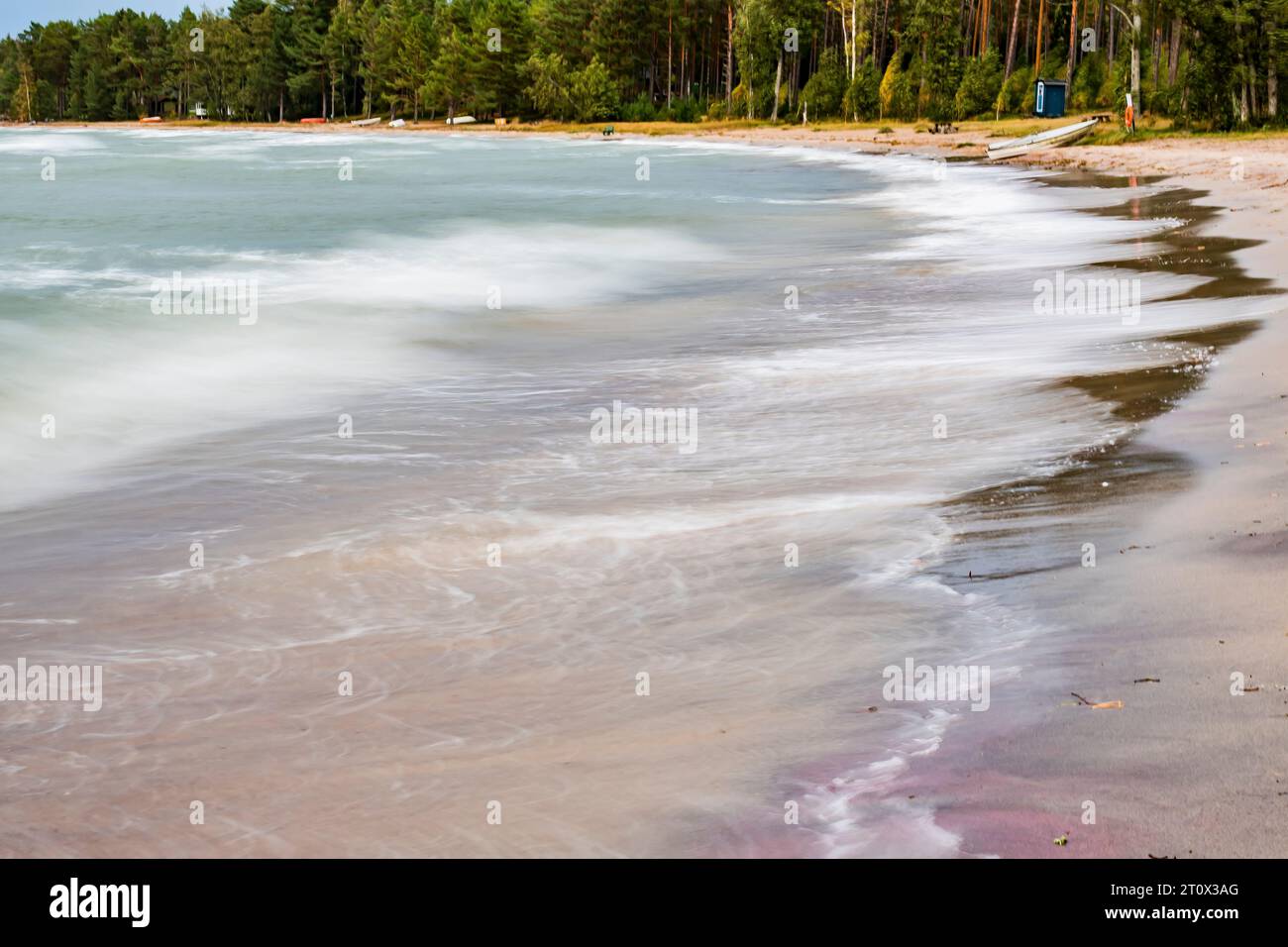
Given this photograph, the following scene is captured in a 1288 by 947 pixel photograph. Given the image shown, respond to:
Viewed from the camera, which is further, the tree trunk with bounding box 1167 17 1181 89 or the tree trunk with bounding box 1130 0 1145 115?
the tree trunk with bounding box 1167 17 1181 89

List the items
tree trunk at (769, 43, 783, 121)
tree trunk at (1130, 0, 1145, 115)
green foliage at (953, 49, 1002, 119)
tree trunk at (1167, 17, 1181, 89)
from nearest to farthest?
tree trunk at (1130, 0, 1145, 115)
tree trunk at (1167, 17, 1181, 89)
green foliage at (953, 49, 1002, 119)
tree trunk at (769, 43, 783, 121)

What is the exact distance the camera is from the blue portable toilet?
178ft

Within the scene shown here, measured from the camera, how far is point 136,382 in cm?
1248

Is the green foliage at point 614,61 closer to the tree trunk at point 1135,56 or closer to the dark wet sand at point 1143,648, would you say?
the tree trunk at point 1135,56

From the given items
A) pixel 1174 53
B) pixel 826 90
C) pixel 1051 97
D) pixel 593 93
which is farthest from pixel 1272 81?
pixel 593 93

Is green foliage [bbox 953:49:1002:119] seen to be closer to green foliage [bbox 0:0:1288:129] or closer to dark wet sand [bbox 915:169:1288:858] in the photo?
green foliage [bbox 0:0:1288:129]

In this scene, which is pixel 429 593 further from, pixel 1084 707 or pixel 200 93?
pixel 200 93

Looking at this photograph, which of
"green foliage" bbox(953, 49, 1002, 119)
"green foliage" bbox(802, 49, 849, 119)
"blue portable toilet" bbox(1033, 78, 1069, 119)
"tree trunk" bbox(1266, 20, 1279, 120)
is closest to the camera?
"tree trunk" bbox(1266, 20, 1279, 120)

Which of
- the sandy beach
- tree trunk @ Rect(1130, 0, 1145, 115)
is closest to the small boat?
tree trunk @ Rect(1130, 0, 1145, 115)

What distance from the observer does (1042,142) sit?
4438cm

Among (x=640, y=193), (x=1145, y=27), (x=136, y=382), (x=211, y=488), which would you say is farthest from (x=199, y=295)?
(x=1145, y=27)

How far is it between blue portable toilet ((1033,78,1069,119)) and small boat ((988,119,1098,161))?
31.7 ft

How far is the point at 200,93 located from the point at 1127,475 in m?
158

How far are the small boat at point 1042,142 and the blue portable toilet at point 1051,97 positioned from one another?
31.7 ft
